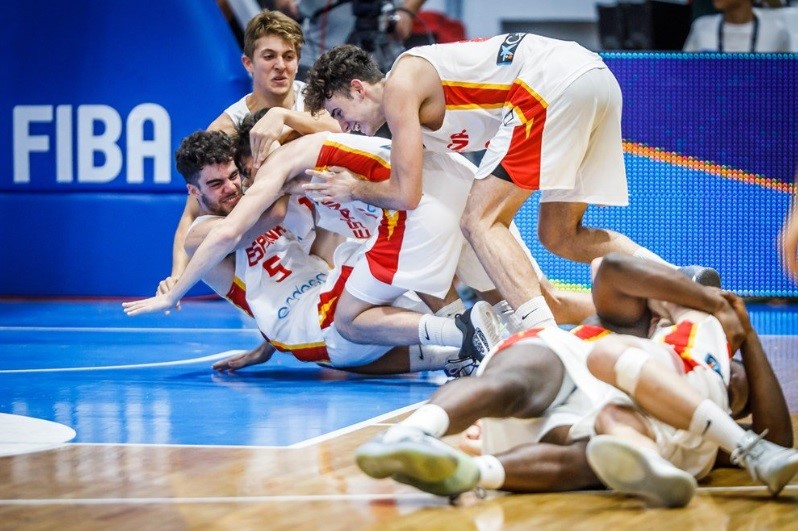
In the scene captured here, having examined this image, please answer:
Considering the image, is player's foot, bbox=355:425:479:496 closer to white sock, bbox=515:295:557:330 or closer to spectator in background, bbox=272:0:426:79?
white sock, bbox=515:295:557:330

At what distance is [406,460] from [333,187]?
2533mm

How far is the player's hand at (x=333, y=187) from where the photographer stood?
5.27 m

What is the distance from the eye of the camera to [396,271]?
5164mm

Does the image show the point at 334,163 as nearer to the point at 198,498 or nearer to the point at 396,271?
the point at 396,271

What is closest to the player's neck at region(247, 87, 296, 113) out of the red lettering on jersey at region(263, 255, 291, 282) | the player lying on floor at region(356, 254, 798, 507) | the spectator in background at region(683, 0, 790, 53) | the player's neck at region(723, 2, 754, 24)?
the red lettering on jersey at region(263, 255, 291, 282)

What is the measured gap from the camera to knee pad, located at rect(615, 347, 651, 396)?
3.07 m

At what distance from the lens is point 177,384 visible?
520 cm

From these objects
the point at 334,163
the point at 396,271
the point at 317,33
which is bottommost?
the point at 396,271

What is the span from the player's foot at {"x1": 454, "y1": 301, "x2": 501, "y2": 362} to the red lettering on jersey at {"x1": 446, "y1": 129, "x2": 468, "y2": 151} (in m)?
0.78

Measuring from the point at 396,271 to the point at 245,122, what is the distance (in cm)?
116

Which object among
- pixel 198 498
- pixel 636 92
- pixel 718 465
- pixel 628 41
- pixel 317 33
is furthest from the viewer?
pixel 628 41

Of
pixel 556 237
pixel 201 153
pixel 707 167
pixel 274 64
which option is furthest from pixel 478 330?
pixel 707 167

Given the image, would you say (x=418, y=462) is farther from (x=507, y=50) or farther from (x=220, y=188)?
(x=220, y=188)

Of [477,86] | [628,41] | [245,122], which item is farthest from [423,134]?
[628,41]
